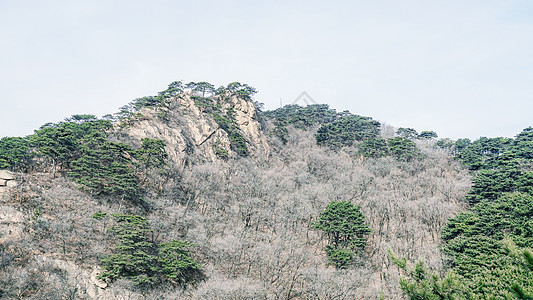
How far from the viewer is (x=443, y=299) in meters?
8.23

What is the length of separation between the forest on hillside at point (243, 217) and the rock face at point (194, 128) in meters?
0.62

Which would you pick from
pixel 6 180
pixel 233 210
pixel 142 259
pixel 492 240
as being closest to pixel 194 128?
pixel 233 210

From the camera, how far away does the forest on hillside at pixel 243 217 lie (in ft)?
83.7

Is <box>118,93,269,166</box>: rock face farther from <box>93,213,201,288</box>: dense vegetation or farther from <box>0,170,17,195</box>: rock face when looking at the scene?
<box>93,213,201,288</box>: dense vegetation

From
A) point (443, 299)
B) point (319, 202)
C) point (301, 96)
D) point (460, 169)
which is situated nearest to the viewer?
point (443, 299)

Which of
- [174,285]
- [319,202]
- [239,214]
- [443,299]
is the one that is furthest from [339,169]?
[443,299]

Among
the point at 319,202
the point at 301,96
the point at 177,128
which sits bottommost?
the point at 319,202

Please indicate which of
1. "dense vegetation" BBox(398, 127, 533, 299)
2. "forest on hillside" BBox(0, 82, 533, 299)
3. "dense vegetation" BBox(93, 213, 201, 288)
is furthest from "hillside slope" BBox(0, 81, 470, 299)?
"dense vegetation" BBox(398, 127, 533, 299)

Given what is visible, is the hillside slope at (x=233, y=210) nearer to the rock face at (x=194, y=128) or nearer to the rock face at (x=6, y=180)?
the rock face at (x=194, y=128)

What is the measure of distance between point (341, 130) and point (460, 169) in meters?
24.3

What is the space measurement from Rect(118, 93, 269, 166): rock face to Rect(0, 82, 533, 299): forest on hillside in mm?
621

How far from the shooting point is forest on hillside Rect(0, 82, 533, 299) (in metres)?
25.5

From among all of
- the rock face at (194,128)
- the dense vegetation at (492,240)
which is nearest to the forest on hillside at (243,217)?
the dense vegetation at (492,240)

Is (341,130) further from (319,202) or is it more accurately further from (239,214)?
(239,214)
